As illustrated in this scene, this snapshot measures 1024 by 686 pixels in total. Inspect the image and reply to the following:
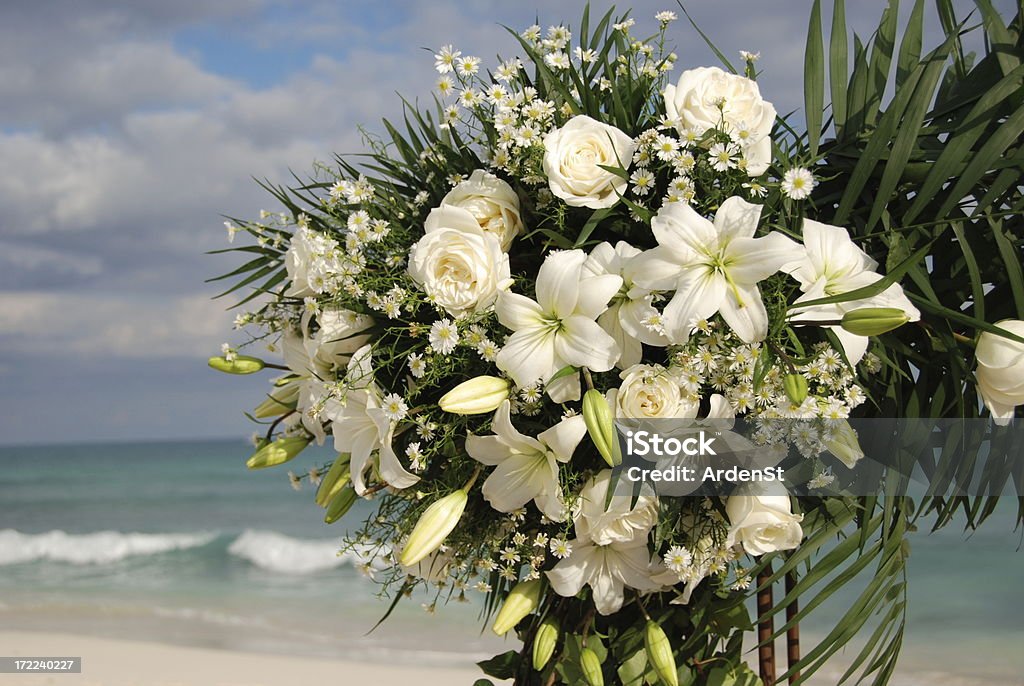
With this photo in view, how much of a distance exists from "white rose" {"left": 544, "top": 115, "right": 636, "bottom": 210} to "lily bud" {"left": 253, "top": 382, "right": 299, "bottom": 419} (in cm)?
39

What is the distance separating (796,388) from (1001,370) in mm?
221

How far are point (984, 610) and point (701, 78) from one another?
4153 millimetres

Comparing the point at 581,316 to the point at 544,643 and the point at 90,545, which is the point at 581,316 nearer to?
the point at 544,643

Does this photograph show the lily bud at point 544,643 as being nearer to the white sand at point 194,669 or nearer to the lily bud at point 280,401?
the lily bud at point 280,401

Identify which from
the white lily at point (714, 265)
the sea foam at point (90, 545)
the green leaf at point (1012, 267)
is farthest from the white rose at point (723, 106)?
the sea foam at point (90, 545)

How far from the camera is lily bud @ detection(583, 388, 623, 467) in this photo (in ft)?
1.82

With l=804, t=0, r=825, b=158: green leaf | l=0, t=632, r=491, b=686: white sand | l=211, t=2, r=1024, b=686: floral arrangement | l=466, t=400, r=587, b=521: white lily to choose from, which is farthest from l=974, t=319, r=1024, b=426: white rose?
l=0, t=632, r=491, b=686: white sand

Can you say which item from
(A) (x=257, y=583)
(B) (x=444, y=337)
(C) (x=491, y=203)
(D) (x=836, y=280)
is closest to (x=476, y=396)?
(B) (x=444, y=337)

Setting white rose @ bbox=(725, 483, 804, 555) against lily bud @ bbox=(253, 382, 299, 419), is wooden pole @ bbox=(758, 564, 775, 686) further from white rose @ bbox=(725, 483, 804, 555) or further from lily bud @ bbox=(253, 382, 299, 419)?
lily bud @ bbox=(253, 382, 299, 419)

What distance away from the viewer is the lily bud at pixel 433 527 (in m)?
0.63

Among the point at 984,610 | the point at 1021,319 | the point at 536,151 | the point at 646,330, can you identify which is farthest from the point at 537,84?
the point at 984,610

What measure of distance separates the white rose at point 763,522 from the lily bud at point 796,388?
12 cm

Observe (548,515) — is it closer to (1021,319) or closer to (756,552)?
(756,552)

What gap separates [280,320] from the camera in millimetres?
861
